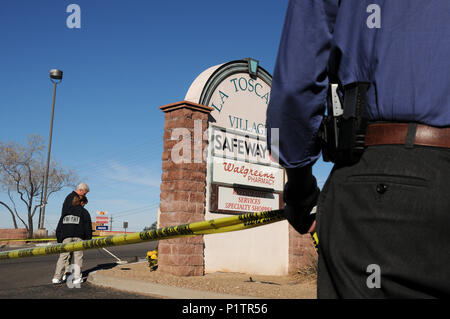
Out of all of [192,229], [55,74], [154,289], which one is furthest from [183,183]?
[55,74]

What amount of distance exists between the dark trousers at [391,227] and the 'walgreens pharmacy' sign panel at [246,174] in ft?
28.2

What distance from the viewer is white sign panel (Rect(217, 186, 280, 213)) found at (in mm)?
10227

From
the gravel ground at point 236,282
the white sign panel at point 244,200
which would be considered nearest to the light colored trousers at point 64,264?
the gravel ground at point 236,282

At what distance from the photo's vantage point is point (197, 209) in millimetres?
9484

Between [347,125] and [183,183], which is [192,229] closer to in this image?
[347,125]

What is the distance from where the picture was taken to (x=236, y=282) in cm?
881

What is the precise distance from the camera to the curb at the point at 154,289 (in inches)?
282

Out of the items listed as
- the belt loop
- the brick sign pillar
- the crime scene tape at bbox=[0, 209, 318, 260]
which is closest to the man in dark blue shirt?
the belt loop

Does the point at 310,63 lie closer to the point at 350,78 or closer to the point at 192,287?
the point at 350,78

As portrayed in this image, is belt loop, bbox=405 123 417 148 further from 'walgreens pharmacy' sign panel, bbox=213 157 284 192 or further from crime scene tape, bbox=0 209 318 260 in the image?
'walgreens pharmacy' sign panel, bbox=213 157 284 192

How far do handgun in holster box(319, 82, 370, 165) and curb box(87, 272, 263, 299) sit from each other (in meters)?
5.63

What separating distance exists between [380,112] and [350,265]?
20.7 inches

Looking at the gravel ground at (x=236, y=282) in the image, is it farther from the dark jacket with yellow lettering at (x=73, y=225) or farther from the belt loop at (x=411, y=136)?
the belt loop at (x=411, y=136)
